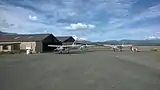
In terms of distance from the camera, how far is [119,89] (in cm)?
905

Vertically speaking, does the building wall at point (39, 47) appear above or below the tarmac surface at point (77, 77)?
above

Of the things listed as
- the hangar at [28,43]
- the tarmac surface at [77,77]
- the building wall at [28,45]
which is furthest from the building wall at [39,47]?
the tarmac surface at [77,77]

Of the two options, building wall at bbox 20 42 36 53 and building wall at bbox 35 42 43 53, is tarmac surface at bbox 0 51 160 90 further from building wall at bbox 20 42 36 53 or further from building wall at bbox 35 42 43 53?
building wall at bbox 35 42 43 53

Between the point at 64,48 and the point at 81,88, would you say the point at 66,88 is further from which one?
the point at 64,48

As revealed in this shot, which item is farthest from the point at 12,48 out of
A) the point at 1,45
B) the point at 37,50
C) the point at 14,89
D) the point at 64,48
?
the point at 14,89

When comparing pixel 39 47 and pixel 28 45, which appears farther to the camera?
pixel 39 47

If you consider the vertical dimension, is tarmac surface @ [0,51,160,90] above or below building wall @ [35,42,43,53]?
below

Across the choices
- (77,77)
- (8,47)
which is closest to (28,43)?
(8,47)

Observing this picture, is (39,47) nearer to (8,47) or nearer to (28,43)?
(28,43)

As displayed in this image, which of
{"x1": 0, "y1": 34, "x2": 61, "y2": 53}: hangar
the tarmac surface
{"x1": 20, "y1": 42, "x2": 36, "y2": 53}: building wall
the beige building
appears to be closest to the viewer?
the tarmac surface

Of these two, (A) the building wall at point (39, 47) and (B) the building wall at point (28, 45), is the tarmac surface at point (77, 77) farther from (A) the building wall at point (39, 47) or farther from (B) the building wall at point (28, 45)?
(A) the building wall at point (39, 47)

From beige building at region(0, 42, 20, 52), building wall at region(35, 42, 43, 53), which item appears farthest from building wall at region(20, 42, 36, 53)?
beige building at region(0, 42, 20, 52)

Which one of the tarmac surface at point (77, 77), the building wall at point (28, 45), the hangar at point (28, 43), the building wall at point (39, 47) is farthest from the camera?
the building wall at point (39, 47)

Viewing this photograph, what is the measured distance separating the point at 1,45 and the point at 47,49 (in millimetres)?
12079
